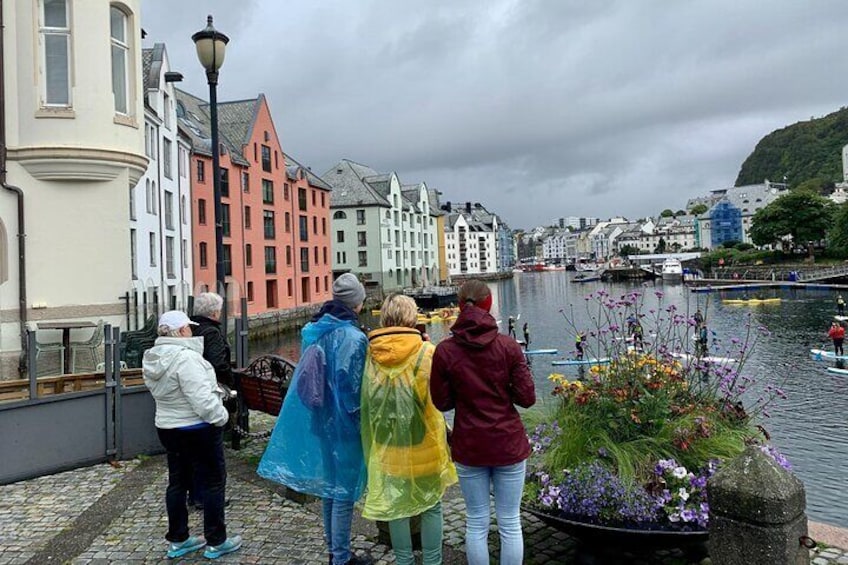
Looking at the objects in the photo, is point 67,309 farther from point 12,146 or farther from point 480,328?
point 480,328

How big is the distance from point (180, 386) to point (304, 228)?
53.3 meters

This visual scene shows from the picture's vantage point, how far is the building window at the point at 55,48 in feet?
32.3

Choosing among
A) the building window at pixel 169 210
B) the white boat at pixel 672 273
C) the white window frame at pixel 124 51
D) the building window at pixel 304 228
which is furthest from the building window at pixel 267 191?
the white boat at pixel 672 273

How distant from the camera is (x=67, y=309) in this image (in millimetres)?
9875

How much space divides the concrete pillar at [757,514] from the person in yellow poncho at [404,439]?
1.75 metres

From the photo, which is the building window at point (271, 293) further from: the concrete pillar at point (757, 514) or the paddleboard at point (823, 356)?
the concrete pillar at point (757, 514)

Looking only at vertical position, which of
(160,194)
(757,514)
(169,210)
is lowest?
(757,514)

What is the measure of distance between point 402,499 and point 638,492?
179 centimetres

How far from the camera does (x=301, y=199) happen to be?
57.0m

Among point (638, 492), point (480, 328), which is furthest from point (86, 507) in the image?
point (638, 492)

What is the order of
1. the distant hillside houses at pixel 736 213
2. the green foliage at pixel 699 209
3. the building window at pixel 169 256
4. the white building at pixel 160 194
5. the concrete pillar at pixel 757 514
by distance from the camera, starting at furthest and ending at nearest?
the green foliage at pixel 699 209, the distant hillside houses at pixel 736 213, the building window at pixel 169 256, the white building at pixel 160 194, the concrete pillar at pixel 757 514

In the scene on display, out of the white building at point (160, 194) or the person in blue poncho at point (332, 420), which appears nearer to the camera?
the person in blue poncho at point (332, 420)

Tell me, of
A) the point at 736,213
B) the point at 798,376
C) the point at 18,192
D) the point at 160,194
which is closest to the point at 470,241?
the point at 736,213

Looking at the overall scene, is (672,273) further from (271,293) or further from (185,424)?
(185,424)
